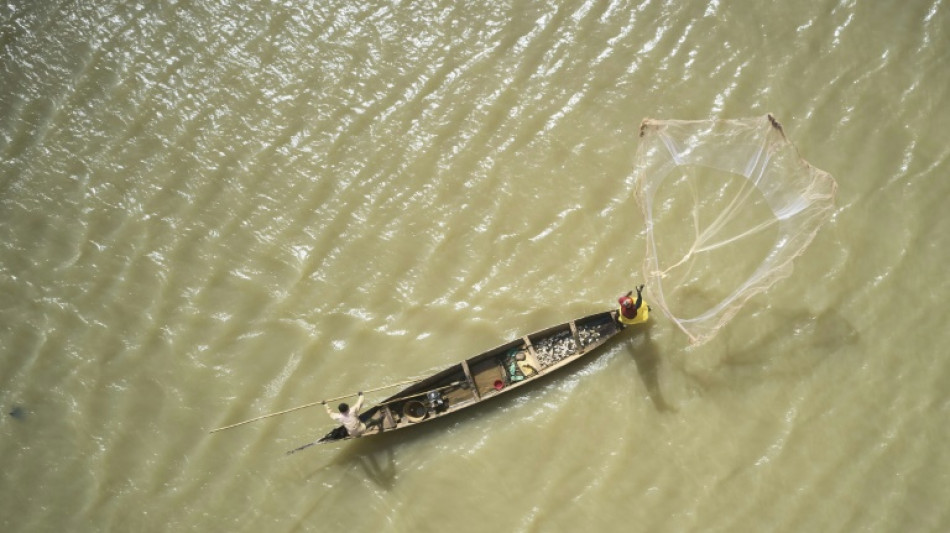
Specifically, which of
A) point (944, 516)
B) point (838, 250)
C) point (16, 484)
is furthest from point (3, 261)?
point (944, 516)

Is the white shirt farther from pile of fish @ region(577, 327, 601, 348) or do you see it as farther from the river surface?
pile of fish @ region(577, 327, 601, 348)

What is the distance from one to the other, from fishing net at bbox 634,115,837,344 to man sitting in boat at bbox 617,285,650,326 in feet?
0.72

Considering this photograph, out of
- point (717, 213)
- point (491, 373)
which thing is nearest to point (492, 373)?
point (491, 373)

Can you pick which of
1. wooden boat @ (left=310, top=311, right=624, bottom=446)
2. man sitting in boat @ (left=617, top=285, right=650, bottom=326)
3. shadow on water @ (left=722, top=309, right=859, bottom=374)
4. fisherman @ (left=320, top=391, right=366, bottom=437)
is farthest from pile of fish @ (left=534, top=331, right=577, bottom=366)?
fisherman @ (left=320, top=391, right=366, bottom=437)

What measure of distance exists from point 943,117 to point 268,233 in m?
9.25

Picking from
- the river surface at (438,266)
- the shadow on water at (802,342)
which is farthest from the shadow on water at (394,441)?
the shadow on water at (802,342)

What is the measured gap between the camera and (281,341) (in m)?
10.2

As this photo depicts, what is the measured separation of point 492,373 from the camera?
9.77 m

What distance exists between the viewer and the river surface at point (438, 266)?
378 inches

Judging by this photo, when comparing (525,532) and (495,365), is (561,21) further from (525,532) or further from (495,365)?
(525,532)

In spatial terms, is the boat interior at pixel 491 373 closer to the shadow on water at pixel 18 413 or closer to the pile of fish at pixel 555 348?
the pile of fish at pixel 555 348

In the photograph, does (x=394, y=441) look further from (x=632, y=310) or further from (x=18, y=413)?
(x=18, y=413)

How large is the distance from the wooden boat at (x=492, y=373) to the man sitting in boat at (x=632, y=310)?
160 mm

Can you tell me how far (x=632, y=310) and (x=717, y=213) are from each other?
1.94 m
